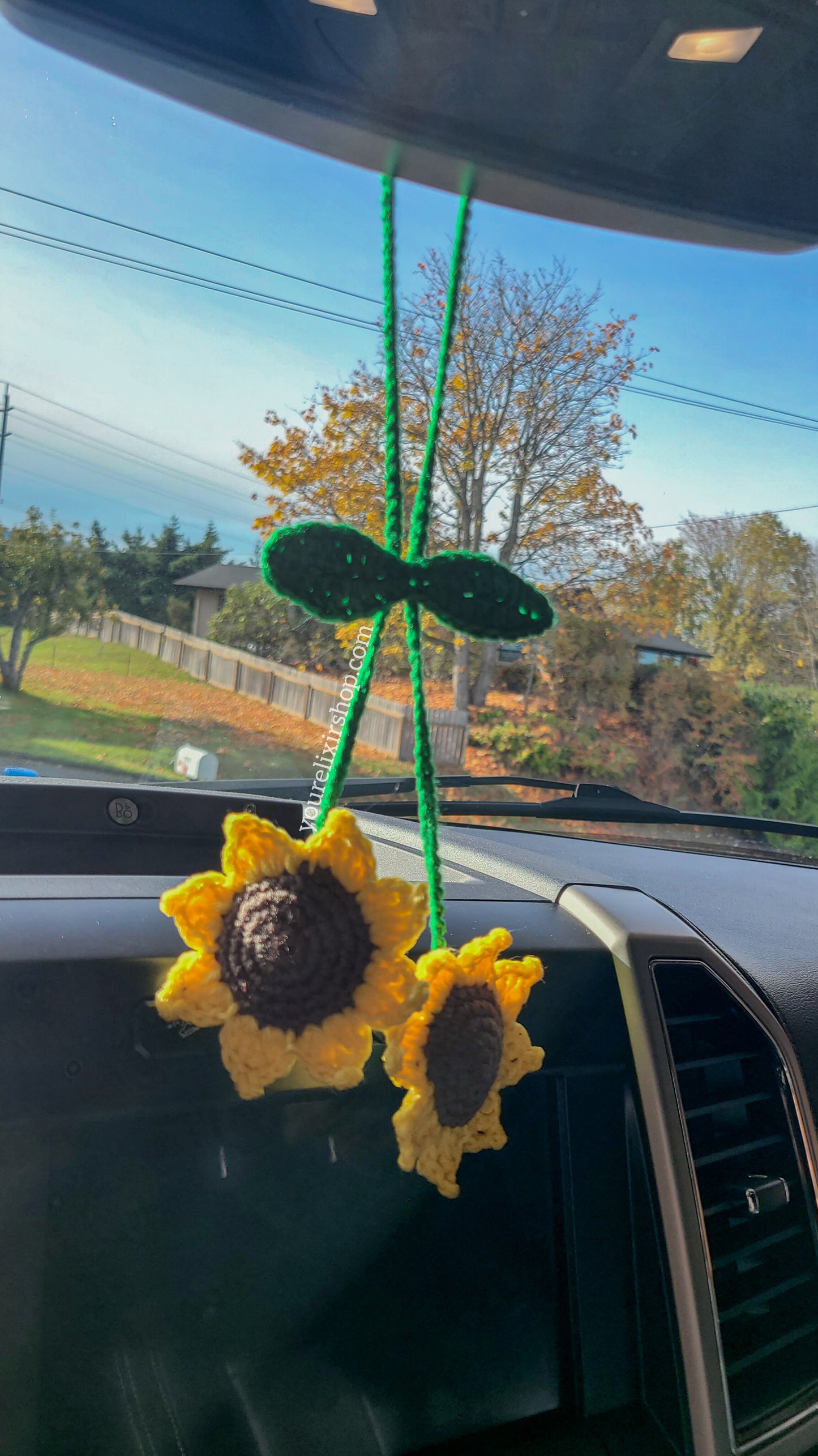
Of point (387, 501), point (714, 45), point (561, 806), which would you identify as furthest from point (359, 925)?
point (561, 806)

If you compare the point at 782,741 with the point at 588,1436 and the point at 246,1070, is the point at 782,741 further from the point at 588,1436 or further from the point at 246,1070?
the point at 246,1070

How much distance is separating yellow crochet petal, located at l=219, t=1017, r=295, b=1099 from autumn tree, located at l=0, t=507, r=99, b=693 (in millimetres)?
1571

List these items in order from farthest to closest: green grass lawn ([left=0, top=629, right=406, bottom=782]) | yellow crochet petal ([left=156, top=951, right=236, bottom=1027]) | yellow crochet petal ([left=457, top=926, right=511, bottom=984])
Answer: green grass lawn ([left=0, top=629, right=406, bottom=782]), yellow crochet petal ([left=457, top=926, right=511, bottom=984]), yellow crochet petal ([left=156, top=951, right=236, bottom=1027])

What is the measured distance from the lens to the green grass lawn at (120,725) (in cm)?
218

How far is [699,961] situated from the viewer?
189 centimetres

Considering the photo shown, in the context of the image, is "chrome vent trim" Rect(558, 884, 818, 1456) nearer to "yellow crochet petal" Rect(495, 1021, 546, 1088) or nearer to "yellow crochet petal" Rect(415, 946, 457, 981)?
"yellow crochet petal" Rect(495, 1021, 546, 1088)

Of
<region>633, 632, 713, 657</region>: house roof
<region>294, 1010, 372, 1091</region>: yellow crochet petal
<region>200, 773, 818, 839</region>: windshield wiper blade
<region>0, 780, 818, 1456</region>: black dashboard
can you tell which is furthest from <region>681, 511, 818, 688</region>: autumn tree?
<region>294, 1010, 372, 1091</region>: yellow crochet petal

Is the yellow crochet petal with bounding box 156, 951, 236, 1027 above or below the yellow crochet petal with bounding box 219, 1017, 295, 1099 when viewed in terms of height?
above

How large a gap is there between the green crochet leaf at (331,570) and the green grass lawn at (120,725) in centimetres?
153

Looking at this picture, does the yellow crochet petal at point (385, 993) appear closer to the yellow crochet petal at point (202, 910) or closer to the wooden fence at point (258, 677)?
the yellow crochet petal at point (202, 910)

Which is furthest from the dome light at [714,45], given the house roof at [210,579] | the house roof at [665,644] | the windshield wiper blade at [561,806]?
the house roof at [665,644]

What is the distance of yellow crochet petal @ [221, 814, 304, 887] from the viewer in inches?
29.5

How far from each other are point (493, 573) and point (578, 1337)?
1.44 m

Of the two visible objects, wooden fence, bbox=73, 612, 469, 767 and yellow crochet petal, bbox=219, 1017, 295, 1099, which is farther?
wooden fence, bbox=73, 612, 469, 767
